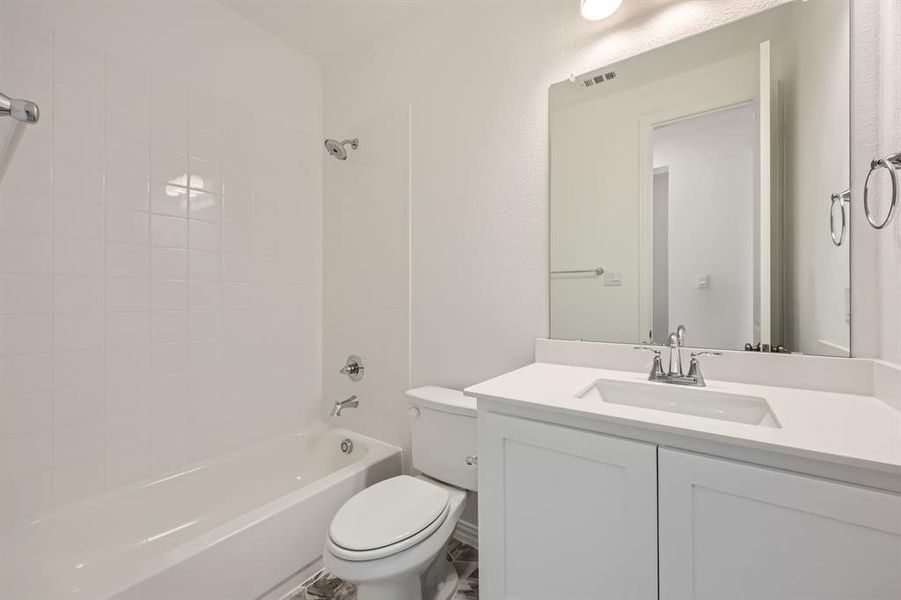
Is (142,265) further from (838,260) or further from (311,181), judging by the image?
(838,260)

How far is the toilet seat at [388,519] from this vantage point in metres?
1.09

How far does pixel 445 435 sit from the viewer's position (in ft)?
4.91

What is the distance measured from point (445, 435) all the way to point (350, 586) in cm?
67

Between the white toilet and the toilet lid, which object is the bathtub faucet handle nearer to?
the white toilet

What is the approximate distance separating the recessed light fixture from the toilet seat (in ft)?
5.82

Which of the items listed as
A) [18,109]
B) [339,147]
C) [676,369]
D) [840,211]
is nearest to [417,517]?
[676,369]

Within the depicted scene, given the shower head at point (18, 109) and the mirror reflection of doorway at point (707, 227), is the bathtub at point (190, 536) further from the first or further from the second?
the mirror reflection of doorway at point (707, 227)

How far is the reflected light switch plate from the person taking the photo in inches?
53.8

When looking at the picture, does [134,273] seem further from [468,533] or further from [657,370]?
[657,370]

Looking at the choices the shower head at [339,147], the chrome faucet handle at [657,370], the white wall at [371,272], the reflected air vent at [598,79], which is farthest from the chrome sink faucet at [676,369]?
the shower head at [339,147]

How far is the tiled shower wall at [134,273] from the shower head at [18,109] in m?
0.39

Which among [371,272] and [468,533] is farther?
[371,272]

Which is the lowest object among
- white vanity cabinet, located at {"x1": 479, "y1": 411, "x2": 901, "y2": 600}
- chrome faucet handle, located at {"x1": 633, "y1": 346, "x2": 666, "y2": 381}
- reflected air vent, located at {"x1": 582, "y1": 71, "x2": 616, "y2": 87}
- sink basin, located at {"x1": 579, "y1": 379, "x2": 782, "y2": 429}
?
white vanity cabinet, located at {"x1": 479, "y1": 411, "x2": 901, "y2": 600}

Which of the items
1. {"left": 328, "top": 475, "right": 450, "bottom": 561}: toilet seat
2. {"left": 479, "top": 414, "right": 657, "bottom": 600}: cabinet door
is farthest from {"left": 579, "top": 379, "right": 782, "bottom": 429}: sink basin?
{"left": 328, "top": 475, "right": 450, "bottom": 561}: toilet seat
